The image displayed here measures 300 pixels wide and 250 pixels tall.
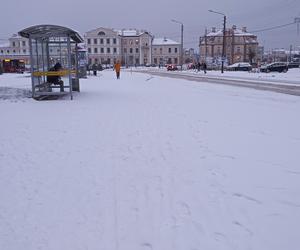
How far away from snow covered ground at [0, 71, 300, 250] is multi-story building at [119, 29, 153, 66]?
11944 cm

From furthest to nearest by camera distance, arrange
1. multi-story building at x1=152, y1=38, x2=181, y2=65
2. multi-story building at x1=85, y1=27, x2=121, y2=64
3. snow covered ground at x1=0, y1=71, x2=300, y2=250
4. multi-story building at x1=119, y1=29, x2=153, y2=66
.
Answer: multi-story building at x1=152, y1=38, x2=181, y2=65 → multi-story building at x1=119, y1=29, x2=153, y2=66 → multi-story building at x1=85, y1=27, x2=121, y2=64 → snow covered ground at x1=0, y1=71, x2=300, y2=250

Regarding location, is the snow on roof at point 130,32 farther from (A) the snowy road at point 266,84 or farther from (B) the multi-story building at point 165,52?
(A) the snowy road at point 266,84

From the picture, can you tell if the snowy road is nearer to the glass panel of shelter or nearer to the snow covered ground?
the glass panel of shelter

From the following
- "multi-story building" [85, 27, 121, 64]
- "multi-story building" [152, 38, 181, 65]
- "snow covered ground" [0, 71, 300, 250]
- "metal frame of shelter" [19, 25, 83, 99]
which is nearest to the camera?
"snow covered ground" [0, 71, 300, 250]

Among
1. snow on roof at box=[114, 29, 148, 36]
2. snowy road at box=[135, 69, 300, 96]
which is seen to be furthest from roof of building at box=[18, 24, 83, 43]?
snow on roof at box=[114, 29, 148, 36]

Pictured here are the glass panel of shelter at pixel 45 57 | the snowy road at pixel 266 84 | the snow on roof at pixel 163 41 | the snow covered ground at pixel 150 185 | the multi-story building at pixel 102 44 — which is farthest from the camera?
the snow on roof at pixel 163 41

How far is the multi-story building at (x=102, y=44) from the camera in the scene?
403 feet

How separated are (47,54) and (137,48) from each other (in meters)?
109

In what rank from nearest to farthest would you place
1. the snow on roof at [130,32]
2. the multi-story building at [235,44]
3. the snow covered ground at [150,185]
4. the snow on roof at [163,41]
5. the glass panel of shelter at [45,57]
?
the snow covered ground at [150,185]
the glass panel of shelter at [45,57]
the multi-story building at [235,44]
the snow on roof at [163,41]
the snow on roof at [130,32]

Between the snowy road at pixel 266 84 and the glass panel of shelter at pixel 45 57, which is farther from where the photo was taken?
the snowy road at pixel 266 84

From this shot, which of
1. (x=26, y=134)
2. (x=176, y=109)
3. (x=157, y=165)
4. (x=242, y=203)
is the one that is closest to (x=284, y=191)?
(x=242, y=203)

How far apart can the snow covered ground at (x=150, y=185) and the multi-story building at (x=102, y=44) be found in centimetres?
11528

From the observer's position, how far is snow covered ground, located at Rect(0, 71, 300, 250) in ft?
13.5

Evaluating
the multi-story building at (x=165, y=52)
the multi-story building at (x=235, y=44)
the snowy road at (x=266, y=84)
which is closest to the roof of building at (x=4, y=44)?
the multi-story building at (x=165, y=52)
